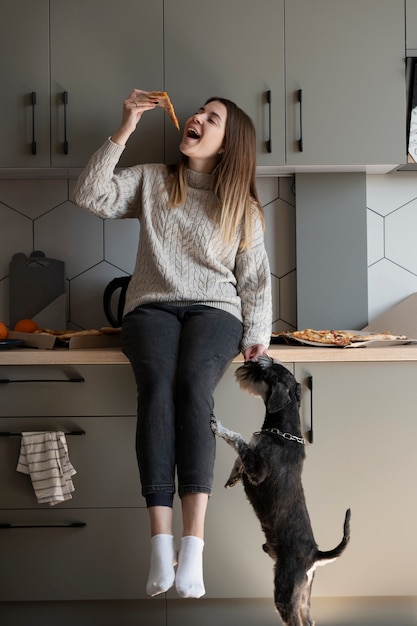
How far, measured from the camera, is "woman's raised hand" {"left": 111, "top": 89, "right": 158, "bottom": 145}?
2.31 meters

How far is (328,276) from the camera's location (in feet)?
9.78

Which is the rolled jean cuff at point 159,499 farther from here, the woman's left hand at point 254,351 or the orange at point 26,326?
the orange at point 26,326

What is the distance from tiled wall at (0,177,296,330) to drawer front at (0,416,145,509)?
0.72 meters

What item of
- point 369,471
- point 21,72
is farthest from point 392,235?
point 21,72

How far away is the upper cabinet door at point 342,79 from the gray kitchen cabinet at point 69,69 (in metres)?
0.50

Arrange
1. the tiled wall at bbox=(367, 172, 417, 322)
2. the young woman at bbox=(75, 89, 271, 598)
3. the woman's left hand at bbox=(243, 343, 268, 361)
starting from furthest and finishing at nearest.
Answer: the tiled wall at bbox=(367, 172, 417, 322), the woman's left hand at bbox=(243, 343, 268, 361), the young woman at bbox=(75, 89, 271, 598)

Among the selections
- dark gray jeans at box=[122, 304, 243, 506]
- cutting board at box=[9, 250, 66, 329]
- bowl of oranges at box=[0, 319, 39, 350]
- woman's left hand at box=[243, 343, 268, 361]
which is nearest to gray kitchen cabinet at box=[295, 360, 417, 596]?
woman's left hand at box=[243, 343, 268, 361]

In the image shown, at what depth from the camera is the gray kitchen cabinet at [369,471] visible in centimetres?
241

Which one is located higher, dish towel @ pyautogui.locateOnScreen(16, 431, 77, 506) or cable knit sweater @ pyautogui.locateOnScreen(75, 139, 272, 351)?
cable knit sweater @ pyautogui.locateOnScreen(75, 139, 272, 351)

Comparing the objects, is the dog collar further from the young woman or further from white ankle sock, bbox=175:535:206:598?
white ankle sock, bbox=175:535:206:598

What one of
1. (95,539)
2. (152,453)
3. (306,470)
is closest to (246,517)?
(306,470)

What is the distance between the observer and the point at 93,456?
2.38 m

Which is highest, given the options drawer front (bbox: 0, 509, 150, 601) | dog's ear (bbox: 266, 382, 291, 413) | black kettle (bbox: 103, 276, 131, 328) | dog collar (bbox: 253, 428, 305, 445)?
black kettle (bbox: 103, 276, 131, 328)

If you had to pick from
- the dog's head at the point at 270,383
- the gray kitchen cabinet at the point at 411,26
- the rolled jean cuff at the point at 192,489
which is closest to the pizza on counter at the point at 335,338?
the dog's head at the point at 270,383
